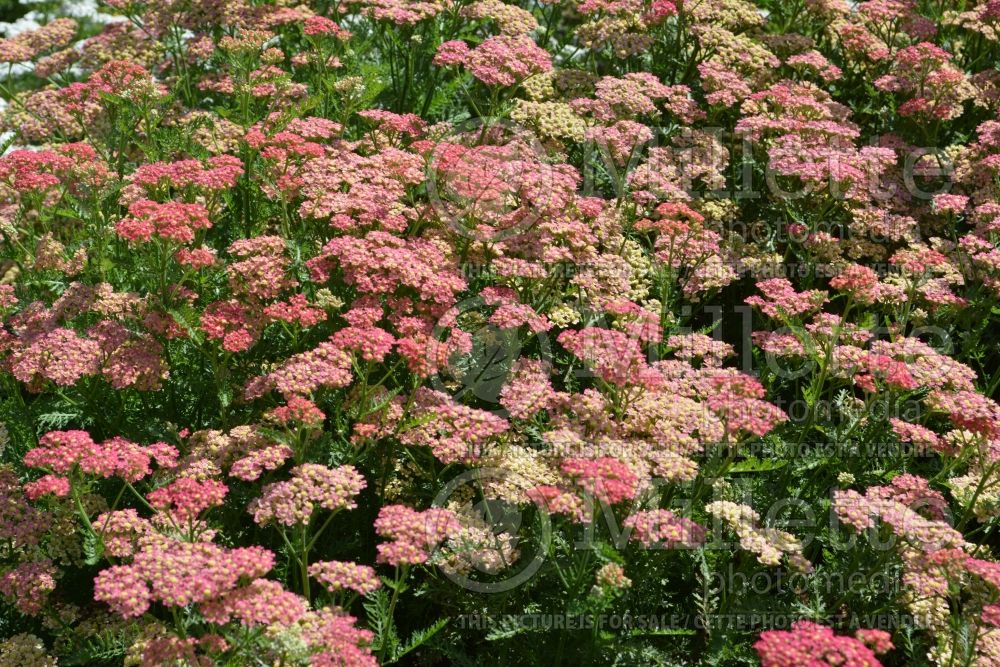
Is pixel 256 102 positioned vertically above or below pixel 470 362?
above

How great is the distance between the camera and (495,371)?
15.4ft

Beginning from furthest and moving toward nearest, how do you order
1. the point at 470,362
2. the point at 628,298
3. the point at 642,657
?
the point at 628,298
the point at 470,362
the point at 642,657

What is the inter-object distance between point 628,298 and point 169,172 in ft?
8.06

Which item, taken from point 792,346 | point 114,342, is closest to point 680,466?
point 792,346

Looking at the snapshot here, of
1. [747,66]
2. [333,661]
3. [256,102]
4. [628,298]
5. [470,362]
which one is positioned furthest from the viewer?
[747,66]

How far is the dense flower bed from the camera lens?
3.79 meters

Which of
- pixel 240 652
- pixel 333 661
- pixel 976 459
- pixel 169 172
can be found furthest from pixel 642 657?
pixel 169 172

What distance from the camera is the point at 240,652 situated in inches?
135

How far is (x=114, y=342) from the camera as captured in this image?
436 centimetres

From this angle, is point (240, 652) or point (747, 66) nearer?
A: point (240, 652)

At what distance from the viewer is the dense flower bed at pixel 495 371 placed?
379 centimetres

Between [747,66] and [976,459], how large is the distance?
3269mm

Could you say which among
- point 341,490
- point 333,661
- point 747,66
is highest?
point 747,66

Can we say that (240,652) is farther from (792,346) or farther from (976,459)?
(976,459)
